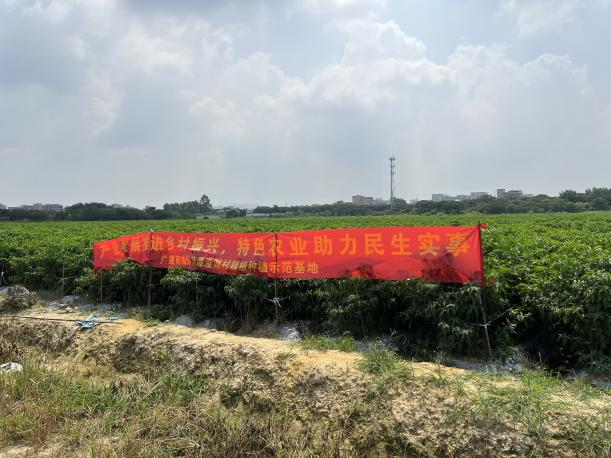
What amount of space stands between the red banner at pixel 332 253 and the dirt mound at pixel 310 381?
1241 mm

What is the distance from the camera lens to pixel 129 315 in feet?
25.6

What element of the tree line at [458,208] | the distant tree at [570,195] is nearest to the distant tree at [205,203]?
the tree line at [458,208]

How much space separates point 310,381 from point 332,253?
6.96 ft

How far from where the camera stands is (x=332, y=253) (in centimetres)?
610

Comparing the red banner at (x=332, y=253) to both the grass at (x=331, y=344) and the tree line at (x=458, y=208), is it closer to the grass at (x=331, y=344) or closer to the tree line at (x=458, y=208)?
the grass at (x=331, y=344)

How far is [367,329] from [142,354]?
3424 millimetres

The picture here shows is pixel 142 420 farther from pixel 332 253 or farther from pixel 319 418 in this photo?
pixel 332 253

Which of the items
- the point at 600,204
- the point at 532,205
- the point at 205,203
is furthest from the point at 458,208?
the point at 205,203

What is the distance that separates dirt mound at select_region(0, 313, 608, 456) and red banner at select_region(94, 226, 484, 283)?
1.24m

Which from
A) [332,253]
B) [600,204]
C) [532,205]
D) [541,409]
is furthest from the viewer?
[532,205]

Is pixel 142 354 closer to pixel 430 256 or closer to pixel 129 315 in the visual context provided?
pixel 129 315

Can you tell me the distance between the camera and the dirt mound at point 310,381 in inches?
139

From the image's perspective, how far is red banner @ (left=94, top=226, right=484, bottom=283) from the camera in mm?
5105

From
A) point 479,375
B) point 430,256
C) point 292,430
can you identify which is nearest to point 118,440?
point 292,430
